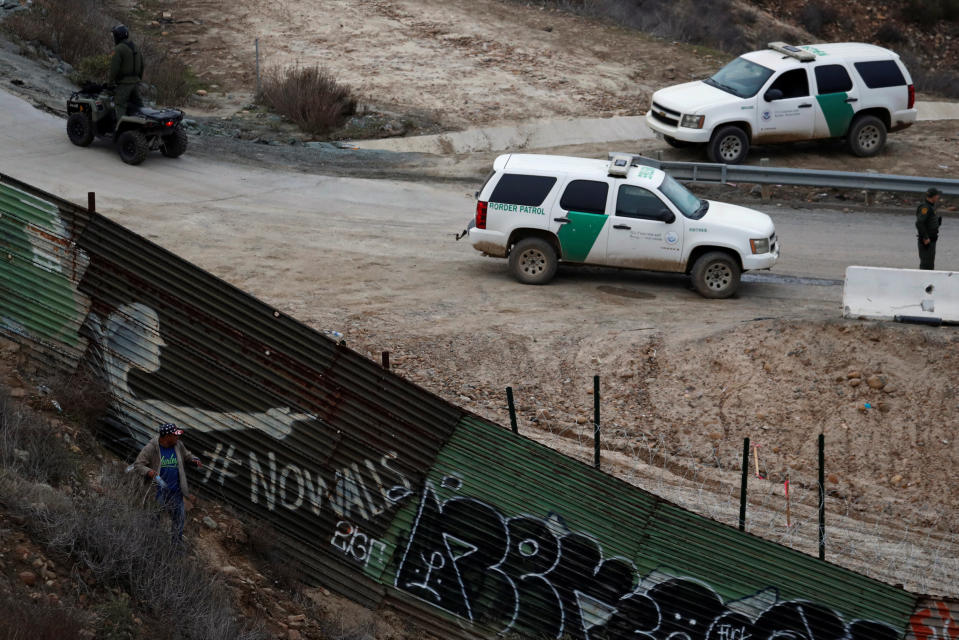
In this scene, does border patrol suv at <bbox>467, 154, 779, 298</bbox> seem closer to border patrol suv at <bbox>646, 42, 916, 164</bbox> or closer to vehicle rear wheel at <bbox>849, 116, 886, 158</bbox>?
Answer: border patrol suv at <bbox>646, 42, 916, 164</bbox>

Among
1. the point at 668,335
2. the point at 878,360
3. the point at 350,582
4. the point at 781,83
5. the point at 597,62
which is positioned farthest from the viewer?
the point at 597,62

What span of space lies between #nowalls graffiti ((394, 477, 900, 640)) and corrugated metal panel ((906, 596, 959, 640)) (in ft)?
2.73

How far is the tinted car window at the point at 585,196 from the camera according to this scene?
1527 cm

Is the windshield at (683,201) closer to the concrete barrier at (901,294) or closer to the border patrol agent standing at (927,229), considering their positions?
the concrete barrier at (901,294)

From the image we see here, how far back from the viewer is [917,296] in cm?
1405

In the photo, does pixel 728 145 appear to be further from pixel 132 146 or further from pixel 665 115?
pixel 132 146

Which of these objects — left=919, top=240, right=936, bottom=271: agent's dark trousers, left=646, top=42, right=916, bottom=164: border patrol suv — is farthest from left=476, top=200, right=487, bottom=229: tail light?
left=646, top=42, right=916, bottom=164: border patrol suv

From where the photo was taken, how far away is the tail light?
15.5m

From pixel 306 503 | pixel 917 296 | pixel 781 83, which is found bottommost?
pixel 306 503

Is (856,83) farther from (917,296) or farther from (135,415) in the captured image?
(135,415)

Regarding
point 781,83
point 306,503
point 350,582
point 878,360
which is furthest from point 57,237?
point 781,83

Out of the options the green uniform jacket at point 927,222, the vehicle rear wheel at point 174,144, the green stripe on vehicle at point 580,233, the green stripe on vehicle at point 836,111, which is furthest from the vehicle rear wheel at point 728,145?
the vehicle rear wheel at point 174,144

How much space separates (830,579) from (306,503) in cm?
460

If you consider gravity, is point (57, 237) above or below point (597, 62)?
below
